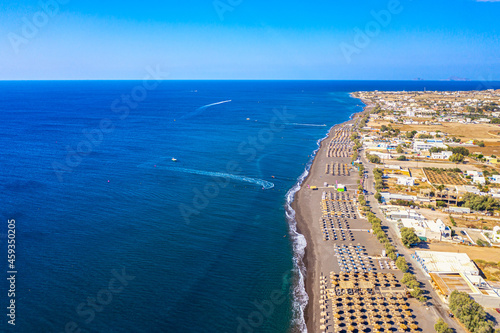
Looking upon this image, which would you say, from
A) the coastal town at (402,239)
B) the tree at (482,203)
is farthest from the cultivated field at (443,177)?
the tree at (482,203)

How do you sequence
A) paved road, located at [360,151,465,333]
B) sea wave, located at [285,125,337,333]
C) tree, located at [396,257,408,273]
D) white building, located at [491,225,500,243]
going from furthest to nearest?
white building, located at [491,225,500,243]
tree, located at [396,257,408,273]
sea wave, located at [285,125,337,333]
paved road, located at [360,151,465,333]

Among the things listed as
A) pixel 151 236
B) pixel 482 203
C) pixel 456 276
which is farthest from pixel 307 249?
pixel 482 203

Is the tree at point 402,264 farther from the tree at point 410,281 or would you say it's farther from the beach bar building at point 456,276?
the beach bar building at point 456,276

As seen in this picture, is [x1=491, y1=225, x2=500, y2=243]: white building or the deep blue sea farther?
[x1=491, y1=225, x2=500, y2=243]: white building

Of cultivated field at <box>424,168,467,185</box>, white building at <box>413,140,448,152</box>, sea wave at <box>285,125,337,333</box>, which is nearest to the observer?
sea wave at <box>285,125,337,333</box>

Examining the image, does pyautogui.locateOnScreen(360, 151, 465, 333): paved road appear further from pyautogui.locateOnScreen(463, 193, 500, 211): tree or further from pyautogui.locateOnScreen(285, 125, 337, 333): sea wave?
pyautogui.locateOnScreen(463, 193, 500, 211): tree

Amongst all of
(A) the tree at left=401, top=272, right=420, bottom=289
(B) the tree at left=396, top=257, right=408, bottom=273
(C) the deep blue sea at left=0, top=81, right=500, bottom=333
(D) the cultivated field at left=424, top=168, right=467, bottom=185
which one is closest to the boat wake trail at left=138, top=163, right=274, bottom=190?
(C) the deep blue sea at left=0, top=81, right=500, bottom=333

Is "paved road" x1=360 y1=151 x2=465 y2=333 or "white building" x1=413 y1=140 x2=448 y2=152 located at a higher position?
"white building" x1=413 y1=140 x2=448 y2=152
